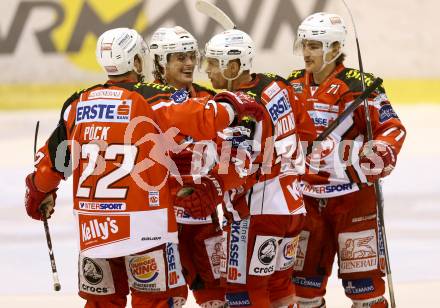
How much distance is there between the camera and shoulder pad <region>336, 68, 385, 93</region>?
17.1 ft

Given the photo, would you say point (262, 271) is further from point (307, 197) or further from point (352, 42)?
point (352, 42)

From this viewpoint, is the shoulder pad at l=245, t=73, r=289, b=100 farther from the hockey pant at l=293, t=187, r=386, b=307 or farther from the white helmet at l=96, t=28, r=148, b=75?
the hockey pant at l=293, t=187, r=386, b=307

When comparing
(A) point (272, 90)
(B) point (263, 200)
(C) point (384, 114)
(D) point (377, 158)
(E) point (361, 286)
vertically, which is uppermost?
(A) point (272, 90)

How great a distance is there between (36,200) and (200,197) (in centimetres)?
75

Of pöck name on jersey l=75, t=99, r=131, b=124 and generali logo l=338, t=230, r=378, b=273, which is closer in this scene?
pöck name on jersey l=75, t=99, r=131, b=124

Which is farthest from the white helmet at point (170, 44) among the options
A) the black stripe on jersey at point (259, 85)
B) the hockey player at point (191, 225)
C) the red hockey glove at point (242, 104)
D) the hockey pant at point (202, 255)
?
the red hockey glove at point (242, 104)

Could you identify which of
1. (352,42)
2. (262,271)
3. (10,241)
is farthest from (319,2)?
(262,271)

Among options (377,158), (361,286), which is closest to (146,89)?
(377,158)

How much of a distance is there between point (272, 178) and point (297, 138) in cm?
22

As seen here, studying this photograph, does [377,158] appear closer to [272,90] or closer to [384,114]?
[384,114]

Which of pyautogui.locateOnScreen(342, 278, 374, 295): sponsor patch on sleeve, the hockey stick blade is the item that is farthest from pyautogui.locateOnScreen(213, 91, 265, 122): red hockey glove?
the hockey stick blade

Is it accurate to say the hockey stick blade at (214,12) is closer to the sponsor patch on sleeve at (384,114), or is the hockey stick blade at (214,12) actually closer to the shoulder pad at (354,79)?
the shoulder pad at (354,79)

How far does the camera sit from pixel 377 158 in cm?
507

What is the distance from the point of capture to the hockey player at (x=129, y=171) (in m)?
4.21
